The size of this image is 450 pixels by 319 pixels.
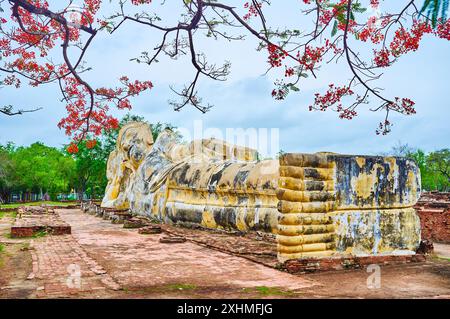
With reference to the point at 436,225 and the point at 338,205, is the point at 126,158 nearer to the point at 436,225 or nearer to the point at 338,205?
the point at 436,225

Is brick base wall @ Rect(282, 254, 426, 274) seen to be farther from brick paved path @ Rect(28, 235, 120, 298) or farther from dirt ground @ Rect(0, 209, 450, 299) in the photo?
brick paved path @ Rect(28, 235, 120, 298)

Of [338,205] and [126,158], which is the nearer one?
[338,205]

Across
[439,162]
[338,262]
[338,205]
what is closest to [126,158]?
[338,205]

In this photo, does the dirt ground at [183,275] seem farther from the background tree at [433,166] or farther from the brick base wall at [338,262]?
the background tree at [433,166]

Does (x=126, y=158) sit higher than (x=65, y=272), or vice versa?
(x=126, y=158)

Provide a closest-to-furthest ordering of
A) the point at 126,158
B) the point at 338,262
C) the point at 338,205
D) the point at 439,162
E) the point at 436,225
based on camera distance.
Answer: the point at 338,262 < the point at 338,205 < the point at 436,225 < the point at 126,158 < the point at 439,162

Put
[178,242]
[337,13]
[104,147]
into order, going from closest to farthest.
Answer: [337,13] < [178,242] < [104,147]

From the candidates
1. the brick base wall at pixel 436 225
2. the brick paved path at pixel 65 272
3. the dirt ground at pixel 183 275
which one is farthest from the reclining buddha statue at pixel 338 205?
the brick base wall at pixel 436 225

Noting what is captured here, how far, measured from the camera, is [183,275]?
20.8ft

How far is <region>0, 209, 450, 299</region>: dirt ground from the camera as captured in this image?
5.35m
